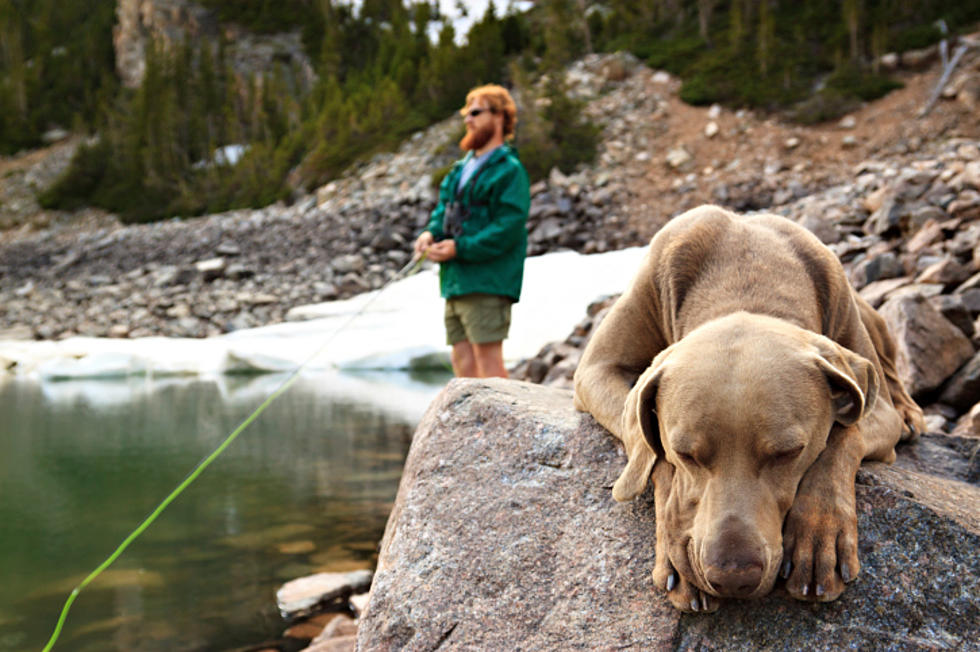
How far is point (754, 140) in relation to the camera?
17.0 m

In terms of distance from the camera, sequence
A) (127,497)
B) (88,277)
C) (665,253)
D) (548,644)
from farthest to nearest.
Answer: (88,277)
(127,497)
(665,253)
(548,644)

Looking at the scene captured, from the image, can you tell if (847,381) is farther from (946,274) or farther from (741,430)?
(946,274)

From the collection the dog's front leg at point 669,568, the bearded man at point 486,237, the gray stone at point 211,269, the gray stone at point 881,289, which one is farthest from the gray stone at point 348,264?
the dog's front leg at point 669,568

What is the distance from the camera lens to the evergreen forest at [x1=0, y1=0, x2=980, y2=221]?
61.6 ft

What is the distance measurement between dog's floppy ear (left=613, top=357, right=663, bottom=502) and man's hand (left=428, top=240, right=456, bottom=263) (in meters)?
2.46

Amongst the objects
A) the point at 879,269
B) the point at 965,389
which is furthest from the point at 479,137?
the point at 879,269

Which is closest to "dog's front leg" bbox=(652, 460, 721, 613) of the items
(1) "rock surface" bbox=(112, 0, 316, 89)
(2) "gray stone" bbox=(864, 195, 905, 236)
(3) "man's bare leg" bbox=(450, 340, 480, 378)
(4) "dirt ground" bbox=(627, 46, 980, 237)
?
(3) "man's bare leg" bbox=(450, 340, 480, 378)

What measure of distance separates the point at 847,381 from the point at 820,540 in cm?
35

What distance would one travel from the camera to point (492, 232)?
15.0 feet

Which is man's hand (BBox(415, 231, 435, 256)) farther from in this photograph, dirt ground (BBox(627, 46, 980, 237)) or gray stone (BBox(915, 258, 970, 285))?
dirt ground (BBox(627, 46, 980, 237))

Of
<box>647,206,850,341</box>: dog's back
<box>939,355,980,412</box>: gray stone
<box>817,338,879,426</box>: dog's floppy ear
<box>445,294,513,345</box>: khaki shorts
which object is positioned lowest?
<box>939,355,980,412</box>: gray stone

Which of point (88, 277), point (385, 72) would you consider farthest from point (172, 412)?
point (385, 72)

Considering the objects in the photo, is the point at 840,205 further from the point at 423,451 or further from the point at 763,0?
the point at 763,0

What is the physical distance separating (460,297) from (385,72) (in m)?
29.7
